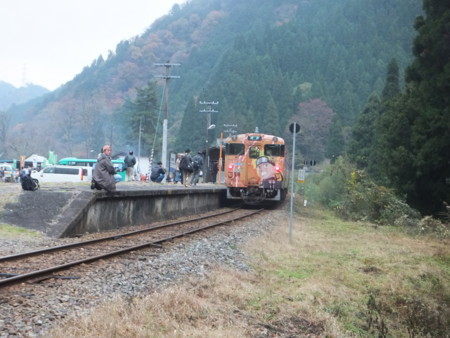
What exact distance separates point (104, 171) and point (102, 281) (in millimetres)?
6396

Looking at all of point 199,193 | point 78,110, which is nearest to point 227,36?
point 78,110

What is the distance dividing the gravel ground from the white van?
2347cm

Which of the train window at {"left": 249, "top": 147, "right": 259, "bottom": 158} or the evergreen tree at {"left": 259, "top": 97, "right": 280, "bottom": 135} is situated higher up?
the evergreen tree at {"left": 259, "top": 97, "right": 280, "bottom": 135}

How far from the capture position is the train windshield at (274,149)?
22625 millimetres

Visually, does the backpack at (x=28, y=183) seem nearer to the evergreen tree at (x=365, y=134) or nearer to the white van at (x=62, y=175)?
the white van at (x=62, y=175)

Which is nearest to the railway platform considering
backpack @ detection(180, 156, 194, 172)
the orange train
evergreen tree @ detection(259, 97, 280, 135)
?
backpack @ detection(180, 156, 194, 172)

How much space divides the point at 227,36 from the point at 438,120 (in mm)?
125643

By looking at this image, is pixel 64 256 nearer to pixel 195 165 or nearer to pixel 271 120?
pixel 195 165

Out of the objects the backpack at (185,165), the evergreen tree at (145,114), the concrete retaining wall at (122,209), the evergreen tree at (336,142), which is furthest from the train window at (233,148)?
the evergreen tree at (145,114)

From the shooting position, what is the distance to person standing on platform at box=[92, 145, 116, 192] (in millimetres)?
12570

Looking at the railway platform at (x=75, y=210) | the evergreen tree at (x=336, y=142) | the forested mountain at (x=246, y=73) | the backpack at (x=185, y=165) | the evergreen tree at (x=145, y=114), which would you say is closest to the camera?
the railway platform at (x=75, y=210)

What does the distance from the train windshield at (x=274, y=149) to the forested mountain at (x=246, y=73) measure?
41831mm

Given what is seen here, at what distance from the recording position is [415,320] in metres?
6.32

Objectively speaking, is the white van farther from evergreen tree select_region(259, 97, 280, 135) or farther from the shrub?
evergreen tree select_region(259, 97, 280, 135)
